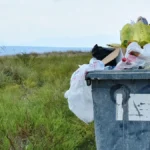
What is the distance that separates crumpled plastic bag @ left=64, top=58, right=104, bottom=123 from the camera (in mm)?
2570

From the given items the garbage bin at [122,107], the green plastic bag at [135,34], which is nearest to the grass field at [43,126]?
the green plastic bag at [135,34]

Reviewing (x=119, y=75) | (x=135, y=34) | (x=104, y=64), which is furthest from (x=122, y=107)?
(x=135, y=34)

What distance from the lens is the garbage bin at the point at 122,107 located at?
2307 millimetres

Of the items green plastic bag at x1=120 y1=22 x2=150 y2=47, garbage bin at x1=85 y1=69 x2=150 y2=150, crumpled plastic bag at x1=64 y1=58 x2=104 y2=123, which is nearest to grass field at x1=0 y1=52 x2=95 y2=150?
crumpled plastic bag at x1=64 y1=58 x2=104 y2=123

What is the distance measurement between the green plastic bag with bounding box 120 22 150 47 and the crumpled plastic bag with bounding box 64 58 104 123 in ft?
1.26

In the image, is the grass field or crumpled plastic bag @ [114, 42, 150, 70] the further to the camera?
the grass field

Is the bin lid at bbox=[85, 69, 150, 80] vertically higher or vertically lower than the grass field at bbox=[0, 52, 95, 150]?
higher

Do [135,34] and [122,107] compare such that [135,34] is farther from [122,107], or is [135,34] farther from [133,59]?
[122,107]

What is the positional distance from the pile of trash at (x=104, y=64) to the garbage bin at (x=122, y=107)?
0.18 meters

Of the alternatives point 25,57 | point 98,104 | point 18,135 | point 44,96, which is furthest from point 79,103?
point 25,57

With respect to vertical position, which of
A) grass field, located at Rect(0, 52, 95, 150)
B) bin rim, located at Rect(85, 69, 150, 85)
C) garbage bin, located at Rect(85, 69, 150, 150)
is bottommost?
grass field, located at Rect(0, 52, 95, 150)

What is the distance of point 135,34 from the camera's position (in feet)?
9.64

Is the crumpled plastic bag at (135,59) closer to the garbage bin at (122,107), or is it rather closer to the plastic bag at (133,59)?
the plastic bag at (133,59)

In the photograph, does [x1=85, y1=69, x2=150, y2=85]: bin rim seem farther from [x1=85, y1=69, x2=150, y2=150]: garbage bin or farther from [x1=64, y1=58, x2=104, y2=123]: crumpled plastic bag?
[x1=64, y1=58, x2=104, y2=123]: crumpled plastic bag
